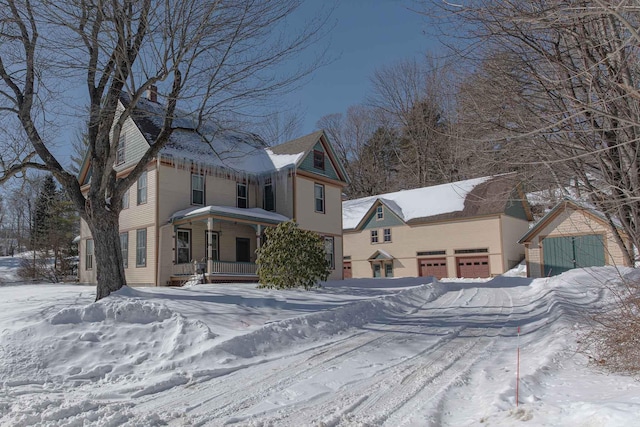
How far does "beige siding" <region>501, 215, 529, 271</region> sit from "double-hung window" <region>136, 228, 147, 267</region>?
22312 millimetres

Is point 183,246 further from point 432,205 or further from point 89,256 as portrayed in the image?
point 432,205

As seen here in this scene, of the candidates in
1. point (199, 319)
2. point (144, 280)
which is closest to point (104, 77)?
point (199, 319)

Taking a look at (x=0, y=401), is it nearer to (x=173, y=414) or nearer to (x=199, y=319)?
(x=173, y=414)

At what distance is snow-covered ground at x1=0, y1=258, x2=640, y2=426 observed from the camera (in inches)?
181

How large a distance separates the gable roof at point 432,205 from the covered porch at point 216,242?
1499cm

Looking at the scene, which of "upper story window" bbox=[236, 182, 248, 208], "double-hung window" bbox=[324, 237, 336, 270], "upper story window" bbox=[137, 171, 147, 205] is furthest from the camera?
"double-hung window" bbox=[324, 237, 336, 270]

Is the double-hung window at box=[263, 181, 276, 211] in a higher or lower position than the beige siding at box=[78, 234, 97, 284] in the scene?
higher

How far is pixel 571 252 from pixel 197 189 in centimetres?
2179

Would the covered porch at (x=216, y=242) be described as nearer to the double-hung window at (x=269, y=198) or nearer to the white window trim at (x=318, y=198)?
the double-hung window at (x=269, y=198)

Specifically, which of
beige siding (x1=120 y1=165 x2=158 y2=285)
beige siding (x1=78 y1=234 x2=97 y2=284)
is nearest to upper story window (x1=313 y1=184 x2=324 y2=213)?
beige siding (x1=120 y1=165 x2=158 y2=285)

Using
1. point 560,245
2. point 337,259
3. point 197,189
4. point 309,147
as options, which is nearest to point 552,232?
point 560,245

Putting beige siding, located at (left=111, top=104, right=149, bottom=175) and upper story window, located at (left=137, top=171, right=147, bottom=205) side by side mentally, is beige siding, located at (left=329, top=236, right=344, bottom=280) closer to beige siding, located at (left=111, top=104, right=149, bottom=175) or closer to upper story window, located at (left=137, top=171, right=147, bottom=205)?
upper story window, located at (left=137, top=171, right=147, bottom=205)

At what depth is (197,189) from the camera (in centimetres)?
2080

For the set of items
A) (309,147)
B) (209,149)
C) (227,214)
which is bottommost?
(227,214)
